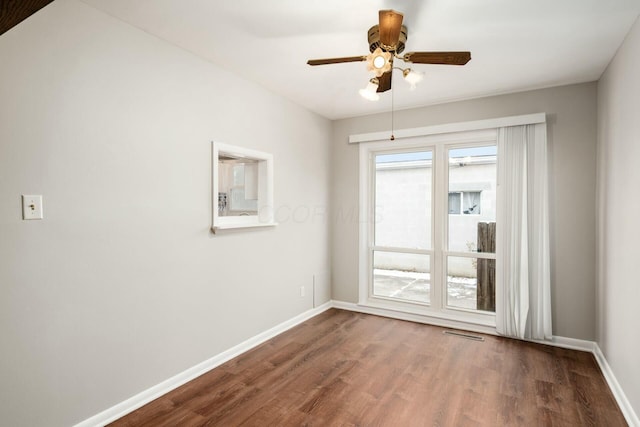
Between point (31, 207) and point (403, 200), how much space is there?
3543mm

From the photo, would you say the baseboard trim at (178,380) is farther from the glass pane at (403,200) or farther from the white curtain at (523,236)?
the white curtain at (523,236)

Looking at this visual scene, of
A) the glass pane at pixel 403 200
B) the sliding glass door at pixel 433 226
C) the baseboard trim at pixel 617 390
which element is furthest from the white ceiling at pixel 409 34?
the baseboard trim at pixel 617 390

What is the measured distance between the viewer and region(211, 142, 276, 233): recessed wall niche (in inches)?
132

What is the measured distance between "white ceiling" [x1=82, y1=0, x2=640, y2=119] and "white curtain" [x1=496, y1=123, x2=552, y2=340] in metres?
0.60

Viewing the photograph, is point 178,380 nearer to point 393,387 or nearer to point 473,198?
point 393,387

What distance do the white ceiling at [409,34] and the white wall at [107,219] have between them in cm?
28

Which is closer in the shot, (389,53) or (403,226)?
(389,53)

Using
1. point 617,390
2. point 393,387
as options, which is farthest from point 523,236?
point 393,387

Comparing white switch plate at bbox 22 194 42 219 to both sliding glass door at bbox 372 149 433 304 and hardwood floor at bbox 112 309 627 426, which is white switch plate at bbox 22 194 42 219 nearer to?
hardwood floor at bbox 112 309 627 426

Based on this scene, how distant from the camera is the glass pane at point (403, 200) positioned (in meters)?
4.11

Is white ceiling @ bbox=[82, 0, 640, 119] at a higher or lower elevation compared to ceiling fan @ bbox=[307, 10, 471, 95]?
higher

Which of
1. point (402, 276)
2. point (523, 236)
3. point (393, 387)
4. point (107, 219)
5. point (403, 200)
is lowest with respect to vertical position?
point (393, 387)

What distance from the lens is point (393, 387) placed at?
257cm

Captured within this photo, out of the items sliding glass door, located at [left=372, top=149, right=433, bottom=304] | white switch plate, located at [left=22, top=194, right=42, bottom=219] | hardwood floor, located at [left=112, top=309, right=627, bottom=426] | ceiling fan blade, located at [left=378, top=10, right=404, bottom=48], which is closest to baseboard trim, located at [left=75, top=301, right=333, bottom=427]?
hardwood floor, located at [left=112, top=309, right=627, bottom=426]
